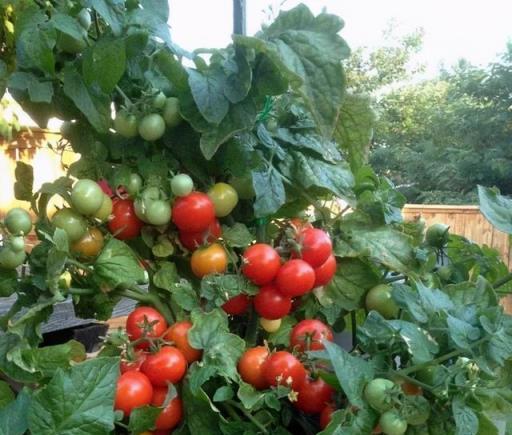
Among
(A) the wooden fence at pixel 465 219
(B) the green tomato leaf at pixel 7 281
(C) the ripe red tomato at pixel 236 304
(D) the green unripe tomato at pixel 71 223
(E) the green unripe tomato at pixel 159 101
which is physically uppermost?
(E) the green unripe tomato at pixel 159 101

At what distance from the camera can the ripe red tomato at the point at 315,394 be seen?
47cm

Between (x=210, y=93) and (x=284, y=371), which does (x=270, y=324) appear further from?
(x=210, y=93)

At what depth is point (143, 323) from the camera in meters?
0.48

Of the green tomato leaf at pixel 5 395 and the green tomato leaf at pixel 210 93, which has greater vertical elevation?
the green tomato leaf at pixel 210 93

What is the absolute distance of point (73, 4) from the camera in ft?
1.47

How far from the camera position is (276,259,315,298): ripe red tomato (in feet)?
1.59

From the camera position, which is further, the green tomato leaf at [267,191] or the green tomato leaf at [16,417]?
the green tomato leaf at [267,191]

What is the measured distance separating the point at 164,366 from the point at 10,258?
0.51 ft

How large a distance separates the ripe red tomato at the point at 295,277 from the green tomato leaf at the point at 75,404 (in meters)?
0.17

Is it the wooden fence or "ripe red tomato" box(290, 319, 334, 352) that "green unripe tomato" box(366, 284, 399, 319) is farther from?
the wooden fence

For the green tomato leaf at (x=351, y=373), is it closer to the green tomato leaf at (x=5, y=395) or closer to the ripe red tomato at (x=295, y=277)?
the ripe red tomato at (x=295, y=277)

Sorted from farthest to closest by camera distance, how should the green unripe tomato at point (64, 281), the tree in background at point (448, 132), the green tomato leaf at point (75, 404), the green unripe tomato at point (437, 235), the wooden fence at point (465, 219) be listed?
1. the tree in background at point (448, 132)
2. the wooden fence at point (465, 219)
3. the green unripe tomato at point (437, 235)
4. the green unripe tomato at point (64, 281)
5. the green tomato leaf at point (75, 404)

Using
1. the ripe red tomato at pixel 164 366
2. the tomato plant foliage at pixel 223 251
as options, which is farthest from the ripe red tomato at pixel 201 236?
the ripe red tomato at pixel 164 366

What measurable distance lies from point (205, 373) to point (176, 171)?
19 cm
